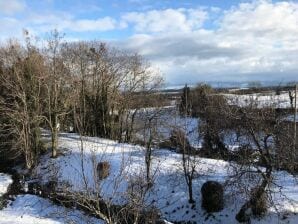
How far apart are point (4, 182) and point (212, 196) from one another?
1697 centimetres

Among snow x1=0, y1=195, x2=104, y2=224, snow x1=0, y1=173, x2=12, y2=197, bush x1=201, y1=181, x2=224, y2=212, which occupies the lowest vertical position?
snow x1=0, y1=195, x2=104, y2=224

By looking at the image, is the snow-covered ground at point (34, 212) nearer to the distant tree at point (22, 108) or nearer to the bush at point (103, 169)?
the bush at point (103, 169)

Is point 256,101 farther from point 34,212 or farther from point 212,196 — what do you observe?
point 34,212

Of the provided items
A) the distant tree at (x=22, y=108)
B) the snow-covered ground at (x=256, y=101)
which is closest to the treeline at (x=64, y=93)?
the distant tree at (x=22, y=108)

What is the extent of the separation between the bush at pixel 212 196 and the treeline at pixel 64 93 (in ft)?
38.9

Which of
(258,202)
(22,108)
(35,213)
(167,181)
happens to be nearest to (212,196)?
(258,202)

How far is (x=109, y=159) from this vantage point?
37844 mm

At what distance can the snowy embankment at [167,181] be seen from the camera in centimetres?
2795

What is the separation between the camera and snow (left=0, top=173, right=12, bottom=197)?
3648 centimetres

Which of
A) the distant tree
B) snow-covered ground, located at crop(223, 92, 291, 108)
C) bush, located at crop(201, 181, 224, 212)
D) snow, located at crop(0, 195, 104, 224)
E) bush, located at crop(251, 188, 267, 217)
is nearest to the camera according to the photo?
bush, located at crop(251, 188, 267, 217)

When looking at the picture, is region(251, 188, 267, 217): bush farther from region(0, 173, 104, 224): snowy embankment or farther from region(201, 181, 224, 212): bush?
region(0, 173, 104, 224): snowy embankment

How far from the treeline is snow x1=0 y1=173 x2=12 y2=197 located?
85.1 inches

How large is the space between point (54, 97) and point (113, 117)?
26.9 feet

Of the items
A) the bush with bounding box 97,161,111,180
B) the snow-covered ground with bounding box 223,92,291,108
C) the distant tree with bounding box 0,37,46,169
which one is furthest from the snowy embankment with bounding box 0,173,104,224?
the snow-covered ground with bounding box 223,92,291,108
